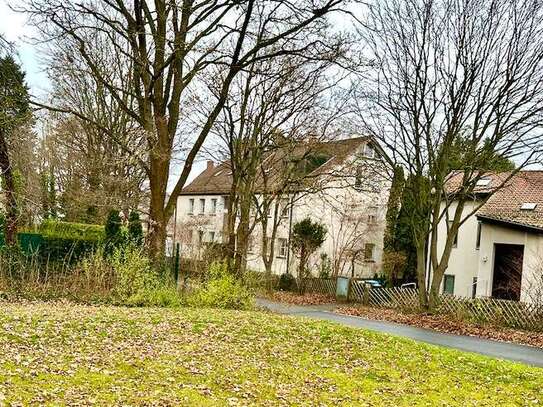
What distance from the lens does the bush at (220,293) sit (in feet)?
51.5

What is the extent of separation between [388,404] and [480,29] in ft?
52.6

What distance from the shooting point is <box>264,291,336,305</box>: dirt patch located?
2708cm

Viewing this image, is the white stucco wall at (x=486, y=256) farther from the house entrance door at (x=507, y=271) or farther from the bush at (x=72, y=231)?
the bush at (x=72, y=231)

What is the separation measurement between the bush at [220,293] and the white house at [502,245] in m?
11.7

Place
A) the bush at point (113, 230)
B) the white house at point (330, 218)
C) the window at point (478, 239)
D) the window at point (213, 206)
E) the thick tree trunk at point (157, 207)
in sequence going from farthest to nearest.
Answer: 1. the window at point (213, 206)
2. the window at point (478, 239)
3. the white house at point (330, 218)
4. the bush at point (113, 230)
5. the thick tree trunk at point (157, 207)

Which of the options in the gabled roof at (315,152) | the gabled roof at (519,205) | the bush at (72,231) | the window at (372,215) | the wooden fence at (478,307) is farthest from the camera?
the window at (372,215)

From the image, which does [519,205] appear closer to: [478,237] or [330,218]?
[478,237]

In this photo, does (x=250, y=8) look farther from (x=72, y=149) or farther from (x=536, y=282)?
(x=72, y=149)

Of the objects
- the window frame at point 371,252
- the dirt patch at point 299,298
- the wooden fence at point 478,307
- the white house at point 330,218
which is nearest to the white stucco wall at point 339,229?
the white house at point 330,218

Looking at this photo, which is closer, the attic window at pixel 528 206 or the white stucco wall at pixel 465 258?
the attic window at pixel 528 206

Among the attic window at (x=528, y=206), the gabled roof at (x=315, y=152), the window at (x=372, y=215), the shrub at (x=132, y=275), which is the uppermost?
the gabled roof at (x=315, y=152)

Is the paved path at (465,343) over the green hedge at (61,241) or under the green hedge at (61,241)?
under

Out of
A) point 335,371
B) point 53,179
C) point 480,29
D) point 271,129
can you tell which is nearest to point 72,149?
point 53,179

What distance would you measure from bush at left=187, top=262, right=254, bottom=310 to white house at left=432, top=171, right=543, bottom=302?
1173cm
